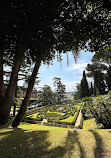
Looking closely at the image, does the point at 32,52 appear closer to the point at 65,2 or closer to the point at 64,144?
the point at 65,2

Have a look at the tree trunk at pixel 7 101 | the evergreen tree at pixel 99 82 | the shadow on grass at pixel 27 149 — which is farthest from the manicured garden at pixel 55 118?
the evergreen tree at pixel 99 82

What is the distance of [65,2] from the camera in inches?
88.8

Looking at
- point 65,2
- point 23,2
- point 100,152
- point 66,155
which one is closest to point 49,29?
point 65,2

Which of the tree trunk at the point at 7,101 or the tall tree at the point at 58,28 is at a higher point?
the tall tree at the point at 58,28

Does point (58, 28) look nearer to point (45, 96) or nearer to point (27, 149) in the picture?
point (27, 149)

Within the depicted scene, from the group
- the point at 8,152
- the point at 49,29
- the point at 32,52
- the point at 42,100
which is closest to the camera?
the point at 8,152

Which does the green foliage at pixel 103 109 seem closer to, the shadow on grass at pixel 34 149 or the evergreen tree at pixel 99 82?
the shadow on grass at pixel 34 149

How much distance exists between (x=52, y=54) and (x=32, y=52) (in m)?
0.79

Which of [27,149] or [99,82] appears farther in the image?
[99,82]

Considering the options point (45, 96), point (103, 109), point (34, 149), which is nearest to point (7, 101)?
point (34, 149)

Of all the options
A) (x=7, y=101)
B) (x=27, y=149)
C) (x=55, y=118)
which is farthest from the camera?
(x=55, y=118)

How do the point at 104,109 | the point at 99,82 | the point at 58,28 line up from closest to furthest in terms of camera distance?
the point at 58,28
the point at 104,109
the point at 99,82

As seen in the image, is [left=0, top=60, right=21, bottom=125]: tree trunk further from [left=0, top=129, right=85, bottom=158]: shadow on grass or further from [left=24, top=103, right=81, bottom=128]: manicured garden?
[left=24, top=103, right=81, bottom=128]: manicured garden

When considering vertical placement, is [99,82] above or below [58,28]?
above
